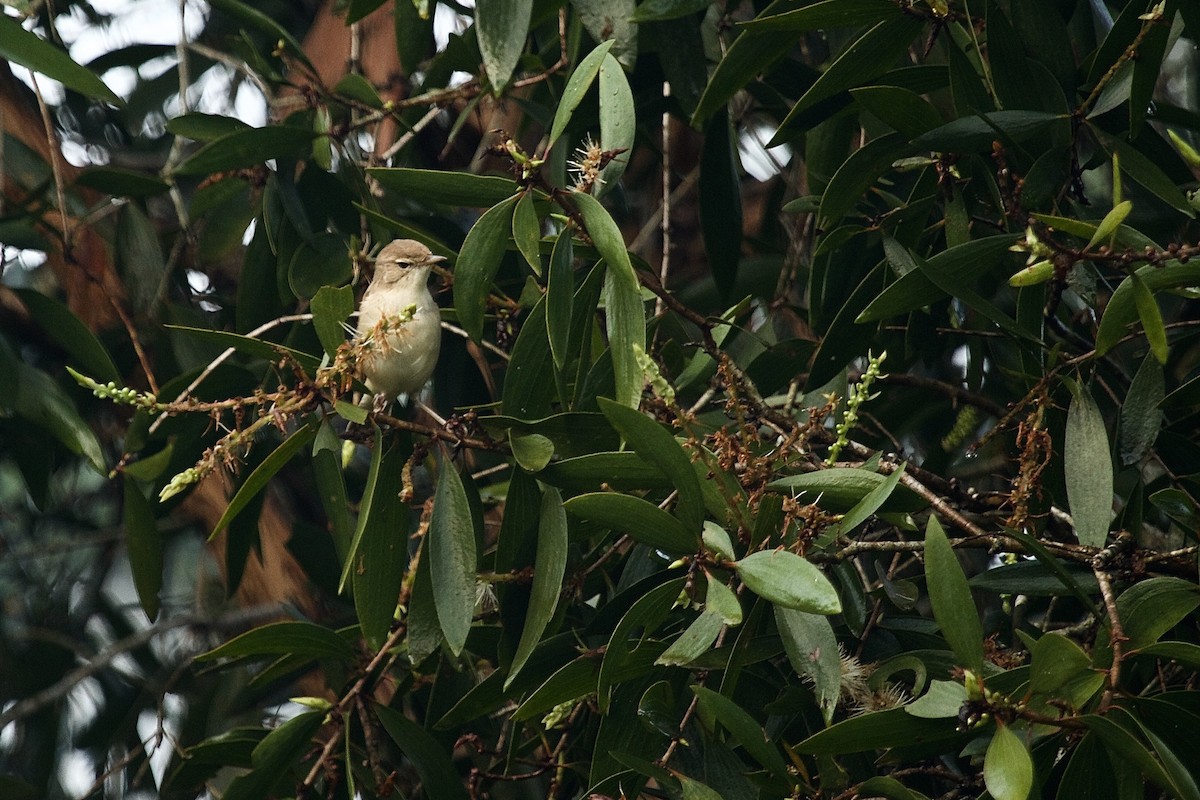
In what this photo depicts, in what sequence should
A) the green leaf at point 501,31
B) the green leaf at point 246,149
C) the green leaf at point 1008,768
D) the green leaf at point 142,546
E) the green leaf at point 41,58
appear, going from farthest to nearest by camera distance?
1. the green leaf at point 142,546
2. the green leaf at point 246,149
3. the green leaf at point 501,31
4. the green leaf at point 41,58
5. the green leaf at point 1008,768

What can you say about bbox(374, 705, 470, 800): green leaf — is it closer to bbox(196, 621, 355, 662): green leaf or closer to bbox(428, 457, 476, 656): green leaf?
bbox(196, 621, 355, 662): green leaf

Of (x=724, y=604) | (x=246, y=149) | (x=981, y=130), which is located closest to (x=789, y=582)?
(x=724, y=604)

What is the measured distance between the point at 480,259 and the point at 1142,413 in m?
1.24

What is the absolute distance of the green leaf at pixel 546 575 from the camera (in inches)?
81.1

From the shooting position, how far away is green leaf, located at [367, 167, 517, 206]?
2053mm

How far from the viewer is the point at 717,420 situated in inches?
108

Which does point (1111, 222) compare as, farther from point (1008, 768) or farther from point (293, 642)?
point (293, 642)

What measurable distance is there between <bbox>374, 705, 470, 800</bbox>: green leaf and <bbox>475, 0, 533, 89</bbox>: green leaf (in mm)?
1296

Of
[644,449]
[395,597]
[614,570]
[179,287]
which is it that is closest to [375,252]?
[179,287]

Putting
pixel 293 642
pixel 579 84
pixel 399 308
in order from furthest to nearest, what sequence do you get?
pixel 399 308 < pixel 293 642 < pixel 579 84

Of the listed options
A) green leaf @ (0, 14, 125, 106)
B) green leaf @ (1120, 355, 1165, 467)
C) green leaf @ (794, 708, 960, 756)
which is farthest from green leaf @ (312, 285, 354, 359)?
green leaf @ (1120, 355, 1165, 467)

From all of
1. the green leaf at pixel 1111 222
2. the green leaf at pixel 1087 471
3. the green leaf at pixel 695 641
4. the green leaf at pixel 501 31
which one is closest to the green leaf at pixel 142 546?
the green leaf at pixel 501 31

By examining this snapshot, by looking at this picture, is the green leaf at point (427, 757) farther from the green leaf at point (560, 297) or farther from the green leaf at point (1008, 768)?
the green leaf at point (1008, 768)

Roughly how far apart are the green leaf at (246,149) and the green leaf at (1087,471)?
71.3 inches
